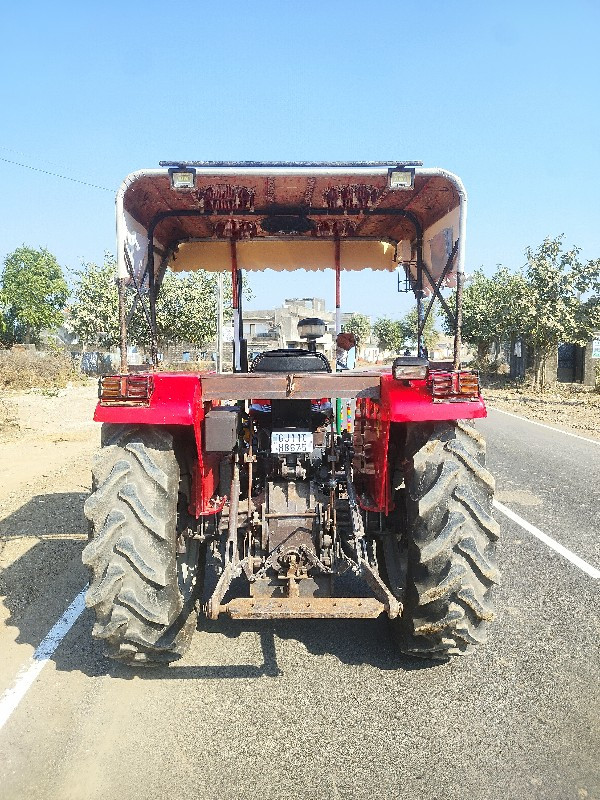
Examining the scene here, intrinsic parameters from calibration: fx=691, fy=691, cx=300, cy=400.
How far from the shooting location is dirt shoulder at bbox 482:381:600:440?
1936cm

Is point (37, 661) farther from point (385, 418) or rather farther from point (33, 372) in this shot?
point (33, 372)

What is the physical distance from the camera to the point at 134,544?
3.92 m

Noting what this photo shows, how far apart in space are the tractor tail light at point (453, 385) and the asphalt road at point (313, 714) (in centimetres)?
175

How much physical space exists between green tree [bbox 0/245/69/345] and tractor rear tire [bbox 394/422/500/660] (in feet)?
205

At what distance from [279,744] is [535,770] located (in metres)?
1.26

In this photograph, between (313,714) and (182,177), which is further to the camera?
(182,177)

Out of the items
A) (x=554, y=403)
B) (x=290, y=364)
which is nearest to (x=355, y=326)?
(x=290, y=364)

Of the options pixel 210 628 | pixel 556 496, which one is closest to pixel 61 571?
pixel 210 628

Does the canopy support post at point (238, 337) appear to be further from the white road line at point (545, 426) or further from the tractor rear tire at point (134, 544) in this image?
the white road line at point (545, 426)

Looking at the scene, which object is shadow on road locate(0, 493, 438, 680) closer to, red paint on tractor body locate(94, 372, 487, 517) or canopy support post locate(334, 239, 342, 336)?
red paint on tractor body locate(94, 372, 487, 517)

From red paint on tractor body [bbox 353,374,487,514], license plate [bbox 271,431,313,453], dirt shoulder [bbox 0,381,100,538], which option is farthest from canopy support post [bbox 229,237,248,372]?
dirt shoulder [bbox 0,381,100,538]

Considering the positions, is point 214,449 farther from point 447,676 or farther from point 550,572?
point 550,572

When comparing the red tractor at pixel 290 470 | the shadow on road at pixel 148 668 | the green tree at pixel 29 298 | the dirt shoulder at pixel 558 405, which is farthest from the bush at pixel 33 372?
the green tree at pixel 29 298

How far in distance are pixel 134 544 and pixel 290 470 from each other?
1.25m
